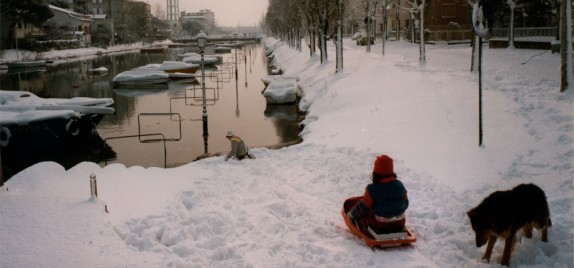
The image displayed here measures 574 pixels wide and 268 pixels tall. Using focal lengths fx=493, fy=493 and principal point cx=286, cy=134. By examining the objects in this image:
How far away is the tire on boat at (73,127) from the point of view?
18.7 meters

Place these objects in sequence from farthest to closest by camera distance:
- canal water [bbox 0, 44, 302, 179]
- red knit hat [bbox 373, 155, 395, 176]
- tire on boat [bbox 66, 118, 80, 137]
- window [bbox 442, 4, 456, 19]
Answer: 1. window [bbox 442, 4, 456, 19]
2. tire on boat [bbox 66, 118, 80, 137]
3. canal water [bbox 0, 44, 302, 179]
4. red knit hat [bbox 373, 155, 395, 176]

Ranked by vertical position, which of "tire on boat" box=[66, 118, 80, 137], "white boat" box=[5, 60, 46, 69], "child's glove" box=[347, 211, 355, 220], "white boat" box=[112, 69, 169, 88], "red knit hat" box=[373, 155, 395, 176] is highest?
"white boat" box=[5, 60, 46, 69]

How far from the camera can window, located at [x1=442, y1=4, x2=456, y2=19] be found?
173 feet

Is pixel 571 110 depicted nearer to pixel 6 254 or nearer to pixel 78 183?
pixel 78 183

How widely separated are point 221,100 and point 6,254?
24.5m

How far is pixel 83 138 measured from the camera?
19828mm

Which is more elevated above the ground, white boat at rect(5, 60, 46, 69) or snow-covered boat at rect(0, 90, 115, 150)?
white boat at rect(5, 60, 46, 69)

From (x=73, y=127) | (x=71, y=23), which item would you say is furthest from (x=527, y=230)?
(x=71, y=23)

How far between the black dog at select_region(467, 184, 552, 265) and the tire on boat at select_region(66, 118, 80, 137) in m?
→ 16.5

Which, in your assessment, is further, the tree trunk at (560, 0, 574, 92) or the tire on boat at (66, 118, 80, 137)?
the tire on boat at (66, 118, 80, 137)

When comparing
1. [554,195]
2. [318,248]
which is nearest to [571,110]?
[554,195]

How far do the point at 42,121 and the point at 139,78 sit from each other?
2119cm

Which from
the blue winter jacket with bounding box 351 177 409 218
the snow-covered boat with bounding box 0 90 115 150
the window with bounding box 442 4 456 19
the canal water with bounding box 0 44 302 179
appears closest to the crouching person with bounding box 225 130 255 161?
the canal water with bounding box 0 44 302 179

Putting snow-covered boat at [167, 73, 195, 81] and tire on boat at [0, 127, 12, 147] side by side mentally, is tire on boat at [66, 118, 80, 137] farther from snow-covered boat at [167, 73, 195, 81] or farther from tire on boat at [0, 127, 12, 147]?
snow-covered boat at [167, 73, 195, 81]
